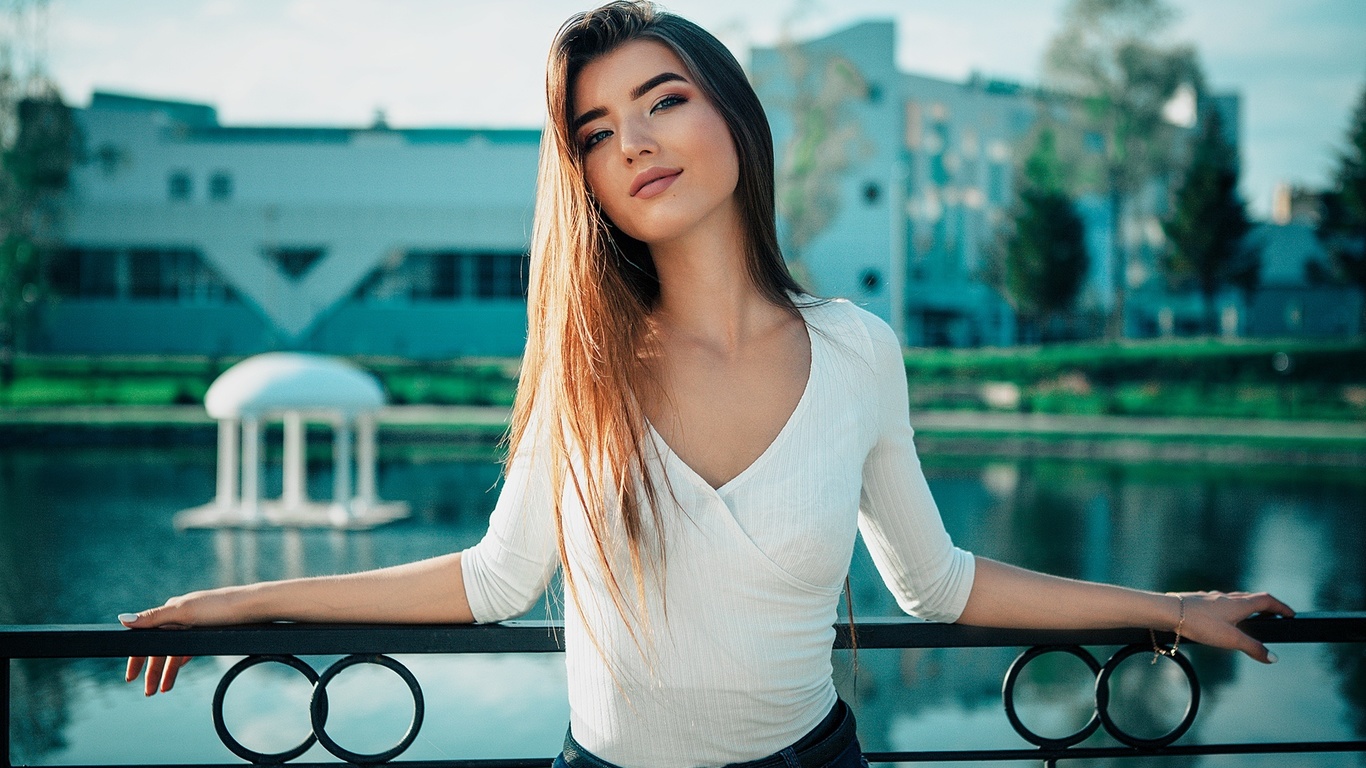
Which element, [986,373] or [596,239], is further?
[986,373]

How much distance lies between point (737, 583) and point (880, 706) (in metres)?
4.82

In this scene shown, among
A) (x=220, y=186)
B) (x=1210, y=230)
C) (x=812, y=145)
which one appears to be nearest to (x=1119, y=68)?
(x=1210, y=230)

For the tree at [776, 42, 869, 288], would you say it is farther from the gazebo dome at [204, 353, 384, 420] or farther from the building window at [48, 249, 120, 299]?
the gazebo dome at [204, 353, 384, 420]

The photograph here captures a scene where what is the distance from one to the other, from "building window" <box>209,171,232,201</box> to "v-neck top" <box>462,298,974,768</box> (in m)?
36.4

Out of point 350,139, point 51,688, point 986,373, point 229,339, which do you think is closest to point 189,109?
point 350,139

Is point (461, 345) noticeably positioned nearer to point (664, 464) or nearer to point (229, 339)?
point (229, 339)

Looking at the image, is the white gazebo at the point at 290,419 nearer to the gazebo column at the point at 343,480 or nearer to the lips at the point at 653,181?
the gazebo column at the point at 343,480

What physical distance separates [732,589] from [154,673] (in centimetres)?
85

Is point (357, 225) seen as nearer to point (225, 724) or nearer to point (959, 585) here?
point (225, 724)

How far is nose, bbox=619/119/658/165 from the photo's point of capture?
1404 mm

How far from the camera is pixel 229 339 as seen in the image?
33.8 m

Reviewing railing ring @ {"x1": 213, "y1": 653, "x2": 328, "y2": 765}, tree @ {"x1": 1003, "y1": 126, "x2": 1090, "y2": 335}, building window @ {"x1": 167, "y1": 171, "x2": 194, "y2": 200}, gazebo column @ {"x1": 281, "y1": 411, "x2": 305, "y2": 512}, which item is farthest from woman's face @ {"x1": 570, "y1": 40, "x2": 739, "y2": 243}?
building window @ {"x1": 167, "y1": 171, "x2": 194, "y2": 200}

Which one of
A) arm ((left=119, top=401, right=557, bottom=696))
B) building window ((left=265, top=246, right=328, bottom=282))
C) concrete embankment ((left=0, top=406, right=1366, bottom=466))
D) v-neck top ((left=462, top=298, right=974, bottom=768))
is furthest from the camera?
building window ((left=265, top=246, right=328, bottom=282))

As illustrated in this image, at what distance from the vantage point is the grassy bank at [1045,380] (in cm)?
2180
